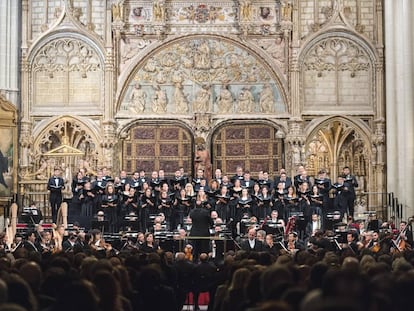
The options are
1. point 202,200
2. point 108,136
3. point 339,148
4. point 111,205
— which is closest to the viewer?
point 202,200

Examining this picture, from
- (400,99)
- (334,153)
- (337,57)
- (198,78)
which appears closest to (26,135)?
(198,78)

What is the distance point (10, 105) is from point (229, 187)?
9173 mm

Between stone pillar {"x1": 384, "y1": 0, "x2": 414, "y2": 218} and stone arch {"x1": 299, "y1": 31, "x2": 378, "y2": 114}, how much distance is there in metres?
0.85

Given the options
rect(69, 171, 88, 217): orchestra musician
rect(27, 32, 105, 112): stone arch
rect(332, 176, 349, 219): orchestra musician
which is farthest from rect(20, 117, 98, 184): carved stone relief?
rect(332, 176, 349, 219): orchestra musician

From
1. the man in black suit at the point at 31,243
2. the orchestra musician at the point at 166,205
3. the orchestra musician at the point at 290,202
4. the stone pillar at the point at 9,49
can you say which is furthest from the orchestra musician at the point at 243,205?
the stone pillar at the point at 9,49

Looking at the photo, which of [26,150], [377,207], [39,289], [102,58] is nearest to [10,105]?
[26,150]

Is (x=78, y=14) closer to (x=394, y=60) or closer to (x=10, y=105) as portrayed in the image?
(x=10, y=105)

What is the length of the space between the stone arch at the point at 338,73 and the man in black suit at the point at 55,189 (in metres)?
9.43

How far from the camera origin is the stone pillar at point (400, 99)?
27.8 metres

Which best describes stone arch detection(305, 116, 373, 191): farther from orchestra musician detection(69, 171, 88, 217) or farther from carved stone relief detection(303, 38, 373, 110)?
orchestra musician detection(69, 171, 88, 217)

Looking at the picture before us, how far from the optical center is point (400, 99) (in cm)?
2848

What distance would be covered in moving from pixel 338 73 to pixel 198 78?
4.96 metres

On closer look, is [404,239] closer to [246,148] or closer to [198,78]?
[246,148]

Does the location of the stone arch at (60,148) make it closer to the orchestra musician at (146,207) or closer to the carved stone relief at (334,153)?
the orchestra musician at (146,207)
